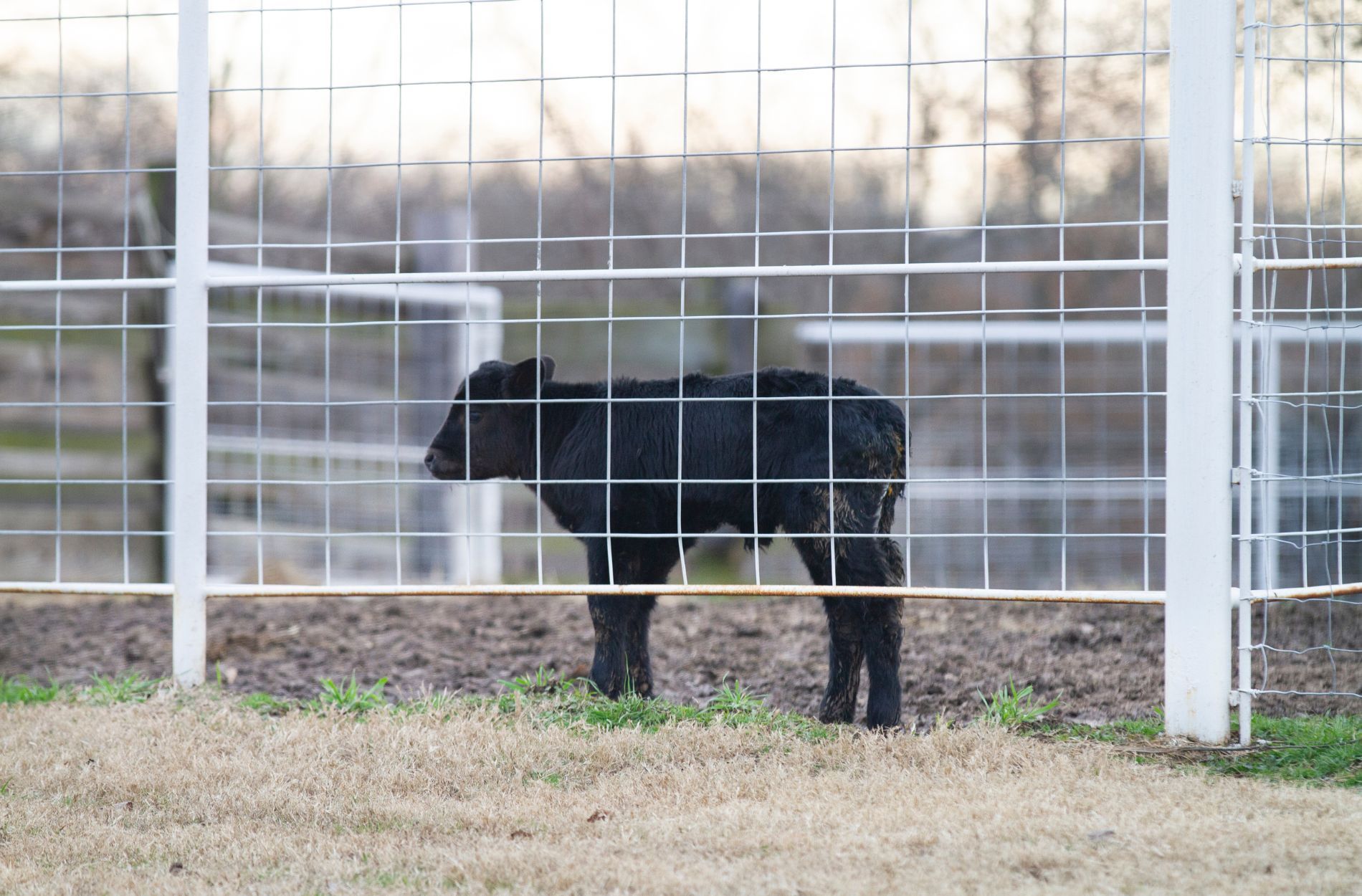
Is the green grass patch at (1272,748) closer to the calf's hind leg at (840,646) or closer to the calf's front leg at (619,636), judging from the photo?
the calf's hind leg at (840,646)

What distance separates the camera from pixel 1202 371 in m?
3.83

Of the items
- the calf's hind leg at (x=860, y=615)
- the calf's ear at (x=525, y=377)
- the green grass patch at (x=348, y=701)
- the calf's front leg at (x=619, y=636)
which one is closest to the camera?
the calf's hind leg at (x=860, y=615)

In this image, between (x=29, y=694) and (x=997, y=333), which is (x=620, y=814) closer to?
(x=29, y=694)

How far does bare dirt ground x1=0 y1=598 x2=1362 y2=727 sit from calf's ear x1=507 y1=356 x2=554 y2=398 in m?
1.31

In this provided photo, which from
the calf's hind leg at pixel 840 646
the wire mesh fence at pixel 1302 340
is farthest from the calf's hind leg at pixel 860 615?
the wire mesh fence at pixel 1302 340

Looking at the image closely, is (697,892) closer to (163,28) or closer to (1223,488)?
(1223,488)

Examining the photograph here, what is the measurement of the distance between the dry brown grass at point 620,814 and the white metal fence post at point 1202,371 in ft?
1.57

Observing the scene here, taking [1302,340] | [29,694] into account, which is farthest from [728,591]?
[1302,340]

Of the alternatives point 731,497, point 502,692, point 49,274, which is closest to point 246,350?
point 49,274

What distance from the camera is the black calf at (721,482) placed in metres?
4.38

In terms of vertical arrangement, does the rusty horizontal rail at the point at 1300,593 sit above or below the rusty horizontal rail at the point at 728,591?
above

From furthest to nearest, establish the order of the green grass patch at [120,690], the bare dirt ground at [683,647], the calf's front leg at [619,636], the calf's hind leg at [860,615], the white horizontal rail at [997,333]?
the white horizontal rail at [997,333] < the bare dirt ground at [683,647] < the green grass patch at [120,690] < the calf's front leg at [619,636] < the calf's hind leg at [860,615]

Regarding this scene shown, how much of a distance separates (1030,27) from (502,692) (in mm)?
7235

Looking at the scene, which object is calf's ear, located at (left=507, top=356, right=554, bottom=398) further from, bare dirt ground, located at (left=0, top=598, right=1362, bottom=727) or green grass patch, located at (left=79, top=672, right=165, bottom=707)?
green grass patch, located at (left=79, top=672, right=165, bottom=707)
